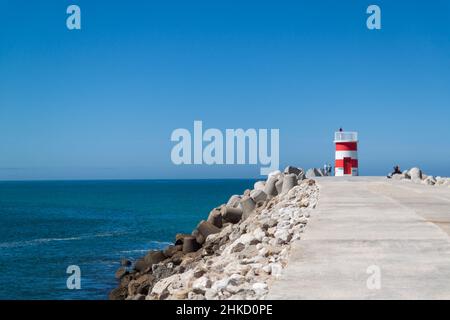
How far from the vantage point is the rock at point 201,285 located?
560 cm

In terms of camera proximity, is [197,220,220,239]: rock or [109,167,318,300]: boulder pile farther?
[197,220,220,239]: rock

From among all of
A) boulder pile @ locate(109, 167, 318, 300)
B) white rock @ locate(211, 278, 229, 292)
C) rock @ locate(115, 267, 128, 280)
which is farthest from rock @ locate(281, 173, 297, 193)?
white rock @ locate(211, 278, 229, 292)

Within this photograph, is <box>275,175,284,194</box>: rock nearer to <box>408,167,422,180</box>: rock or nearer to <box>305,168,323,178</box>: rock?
<box>305,168,323,178</box>: rock

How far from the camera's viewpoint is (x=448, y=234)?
7801 mm

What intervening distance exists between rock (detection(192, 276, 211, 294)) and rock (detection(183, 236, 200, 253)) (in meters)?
9.55

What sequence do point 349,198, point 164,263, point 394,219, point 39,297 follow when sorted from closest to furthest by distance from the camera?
point 394,219, point 349,198, point 164,263, point 39,297

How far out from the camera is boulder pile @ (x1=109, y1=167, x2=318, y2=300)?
5711 mm

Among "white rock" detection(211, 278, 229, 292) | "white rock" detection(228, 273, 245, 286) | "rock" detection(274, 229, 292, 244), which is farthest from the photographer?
"rock" detection(274, 229, 292, 244)

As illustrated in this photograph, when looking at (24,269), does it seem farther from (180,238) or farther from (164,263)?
(164,263)

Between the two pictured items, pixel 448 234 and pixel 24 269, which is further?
pixel 24 269

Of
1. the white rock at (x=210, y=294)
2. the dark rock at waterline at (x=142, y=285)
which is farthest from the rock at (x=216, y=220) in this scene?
the white rock at (x=210, y=294)

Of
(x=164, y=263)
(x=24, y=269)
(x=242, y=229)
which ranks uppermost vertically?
(x=242, y=229)

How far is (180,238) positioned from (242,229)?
495 centimetres
